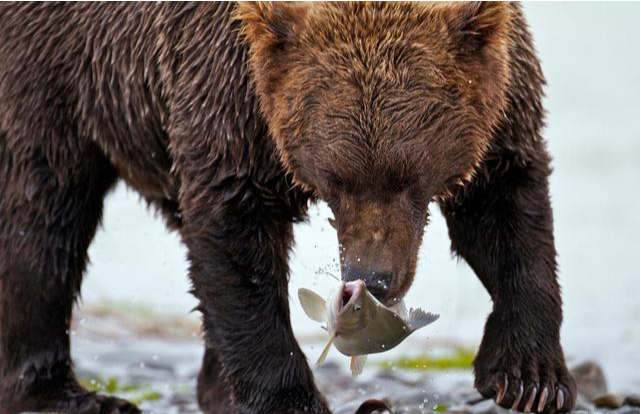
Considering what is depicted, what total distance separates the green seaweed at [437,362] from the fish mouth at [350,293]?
456 cm

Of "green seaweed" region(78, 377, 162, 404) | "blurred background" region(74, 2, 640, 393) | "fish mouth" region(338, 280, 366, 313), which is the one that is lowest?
"fish mouth" region(338, 280, 366, 313)

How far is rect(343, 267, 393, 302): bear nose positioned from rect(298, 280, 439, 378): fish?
0.26 feet

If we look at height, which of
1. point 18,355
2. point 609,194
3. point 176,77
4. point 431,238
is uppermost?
point 609,194

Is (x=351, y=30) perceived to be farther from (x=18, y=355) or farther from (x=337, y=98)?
(x=18, y=355)

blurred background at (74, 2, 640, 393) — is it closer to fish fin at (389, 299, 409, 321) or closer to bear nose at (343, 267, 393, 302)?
fish fin at (389, 299, 409, 321)

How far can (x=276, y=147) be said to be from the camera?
7359mm

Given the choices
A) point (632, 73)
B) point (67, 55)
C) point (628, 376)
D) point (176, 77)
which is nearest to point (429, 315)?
point (176, 77)

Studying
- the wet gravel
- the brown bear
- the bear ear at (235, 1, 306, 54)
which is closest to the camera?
the brown bear

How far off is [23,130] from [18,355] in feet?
4.21

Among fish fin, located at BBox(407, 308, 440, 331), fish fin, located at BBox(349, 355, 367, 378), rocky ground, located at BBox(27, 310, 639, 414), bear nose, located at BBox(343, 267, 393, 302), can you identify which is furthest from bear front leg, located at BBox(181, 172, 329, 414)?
rocky ground, located at BBox(27, 310, 639, 414)

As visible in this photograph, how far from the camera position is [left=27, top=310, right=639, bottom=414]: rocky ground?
919 cm

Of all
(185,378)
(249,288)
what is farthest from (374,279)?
(185,378)

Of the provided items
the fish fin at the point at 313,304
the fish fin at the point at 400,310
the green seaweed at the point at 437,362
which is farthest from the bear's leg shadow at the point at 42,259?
the green seaweed at the point at 437,362

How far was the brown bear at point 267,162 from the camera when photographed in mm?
6832
